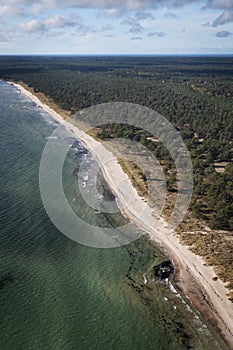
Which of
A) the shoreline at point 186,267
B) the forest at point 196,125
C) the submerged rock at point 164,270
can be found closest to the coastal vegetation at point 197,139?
the forest at point 196,125

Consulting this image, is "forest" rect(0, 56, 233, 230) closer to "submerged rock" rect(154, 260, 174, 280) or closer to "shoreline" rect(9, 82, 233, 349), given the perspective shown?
"shoreline" rect(9, 82, 233, 349)

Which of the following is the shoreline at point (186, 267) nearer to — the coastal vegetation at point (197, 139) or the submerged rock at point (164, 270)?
the submerged rock at point (164, 270)

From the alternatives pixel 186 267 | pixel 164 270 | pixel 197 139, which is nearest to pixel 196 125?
pixel 197 139

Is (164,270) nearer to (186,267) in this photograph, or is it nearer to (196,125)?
(186,267)

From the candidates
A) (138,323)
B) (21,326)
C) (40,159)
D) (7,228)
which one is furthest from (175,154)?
(21,326)

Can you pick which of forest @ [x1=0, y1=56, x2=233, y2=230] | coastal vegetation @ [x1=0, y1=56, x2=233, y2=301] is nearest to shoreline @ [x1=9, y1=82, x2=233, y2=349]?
coastal vegetation @ [x1=0, y1=56, x2=233, y2=301]
